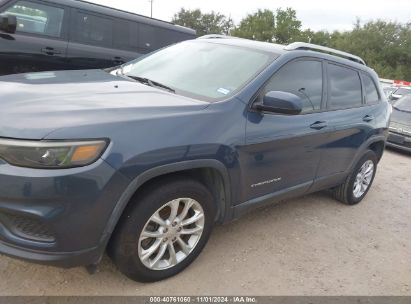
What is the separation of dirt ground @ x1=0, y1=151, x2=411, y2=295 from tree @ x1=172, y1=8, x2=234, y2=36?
5959 centimetres

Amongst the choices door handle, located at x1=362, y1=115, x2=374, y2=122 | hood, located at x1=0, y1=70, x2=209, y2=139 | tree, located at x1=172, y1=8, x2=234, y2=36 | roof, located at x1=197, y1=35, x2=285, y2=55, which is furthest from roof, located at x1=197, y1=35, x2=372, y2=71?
tree, located at x1=172, y1=8, x2=234, y2=36

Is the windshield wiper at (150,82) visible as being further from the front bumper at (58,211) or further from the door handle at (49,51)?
the door handle at (49,51)

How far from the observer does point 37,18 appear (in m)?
6.09

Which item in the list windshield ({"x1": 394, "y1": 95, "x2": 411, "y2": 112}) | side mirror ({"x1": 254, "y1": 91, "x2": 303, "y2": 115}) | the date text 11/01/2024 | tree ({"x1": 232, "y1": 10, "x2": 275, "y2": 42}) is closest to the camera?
the date text 11/01/2024

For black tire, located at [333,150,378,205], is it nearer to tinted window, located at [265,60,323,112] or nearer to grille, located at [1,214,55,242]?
tinted window, located at [265,60,323,112]

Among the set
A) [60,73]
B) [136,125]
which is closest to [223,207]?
[136,125]

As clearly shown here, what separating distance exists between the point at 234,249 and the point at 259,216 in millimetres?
775

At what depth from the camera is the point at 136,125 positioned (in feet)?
7.88

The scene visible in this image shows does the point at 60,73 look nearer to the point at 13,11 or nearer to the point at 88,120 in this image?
the point at 88,120

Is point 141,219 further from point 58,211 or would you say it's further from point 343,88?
point 343,88

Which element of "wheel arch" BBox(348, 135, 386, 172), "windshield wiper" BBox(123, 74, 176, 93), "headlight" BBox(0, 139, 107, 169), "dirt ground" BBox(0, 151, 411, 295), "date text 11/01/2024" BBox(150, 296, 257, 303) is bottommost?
"date text 11/01/2024" BBox(150, 296, 257, 303)

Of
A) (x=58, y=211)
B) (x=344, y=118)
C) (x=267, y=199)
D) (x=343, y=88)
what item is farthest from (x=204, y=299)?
(x=343, y=88)

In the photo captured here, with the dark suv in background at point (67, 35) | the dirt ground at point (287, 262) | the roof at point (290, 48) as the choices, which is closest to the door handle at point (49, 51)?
the dark suv in background at point (67, 35)

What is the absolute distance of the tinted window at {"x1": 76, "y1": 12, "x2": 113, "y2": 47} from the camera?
649 centimetres
